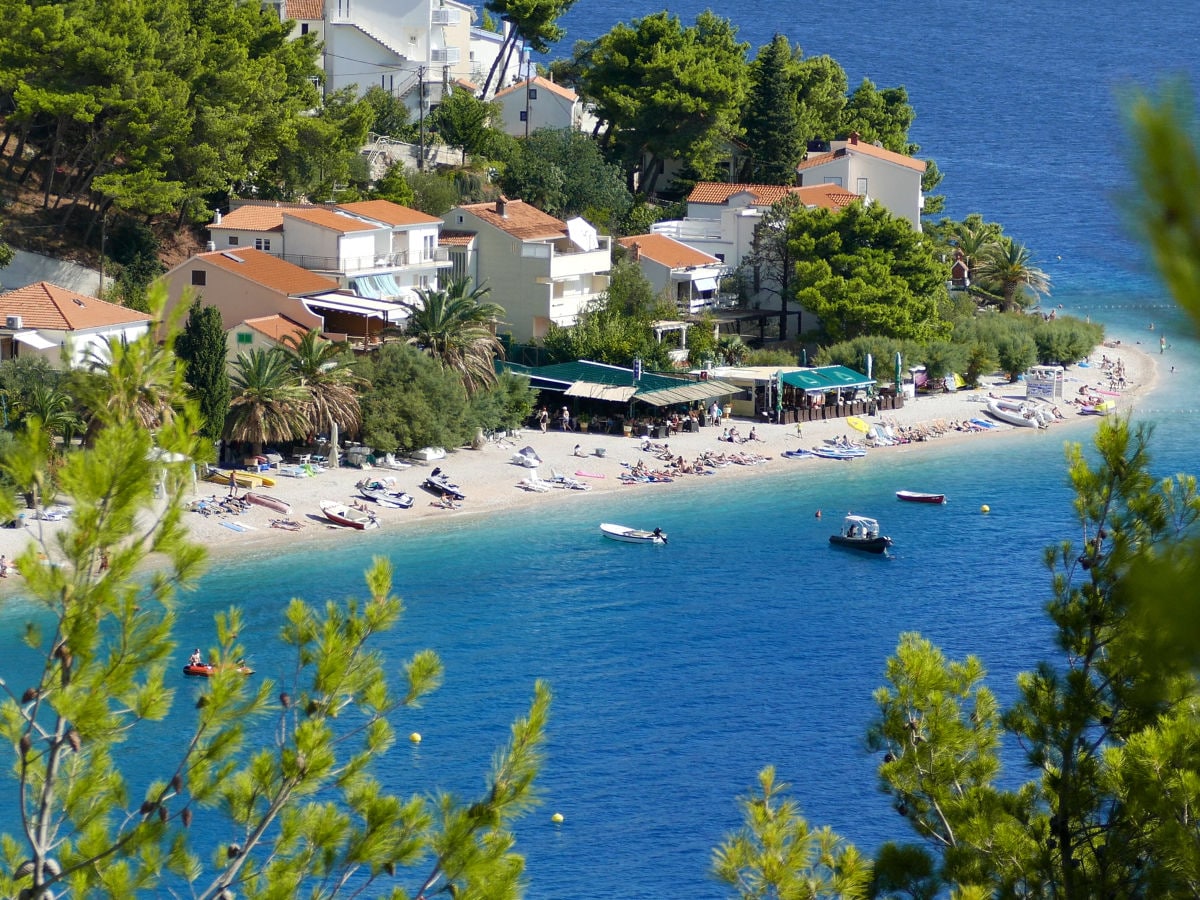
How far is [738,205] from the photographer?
67125 mm

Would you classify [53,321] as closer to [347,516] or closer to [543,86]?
[347,516]

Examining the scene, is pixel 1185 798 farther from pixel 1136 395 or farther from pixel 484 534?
pixel 1136 395

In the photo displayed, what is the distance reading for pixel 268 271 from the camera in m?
51.4

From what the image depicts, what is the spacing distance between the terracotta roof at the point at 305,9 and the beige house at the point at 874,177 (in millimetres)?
21449

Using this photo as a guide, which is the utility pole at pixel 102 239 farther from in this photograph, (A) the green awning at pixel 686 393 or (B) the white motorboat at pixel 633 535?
(B) the white motorboat at pixel 633 535

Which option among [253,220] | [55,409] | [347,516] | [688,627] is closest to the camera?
[688,627]

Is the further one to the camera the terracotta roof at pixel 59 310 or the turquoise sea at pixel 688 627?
the terracotta roof at pixel 59 310

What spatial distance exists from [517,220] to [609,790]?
3262 cm

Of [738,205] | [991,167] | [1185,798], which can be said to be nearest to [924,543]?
[738,205]

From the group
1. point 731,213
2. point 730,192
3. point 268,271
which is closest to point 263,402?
point 268,271

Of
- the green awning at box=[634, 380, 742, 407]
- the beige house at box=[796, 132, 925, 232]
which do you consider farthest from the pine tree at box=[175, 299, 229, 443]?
the beige house at box=[796, 132, 925, 232]

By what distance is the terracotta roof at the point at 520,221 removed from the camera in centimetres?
5824

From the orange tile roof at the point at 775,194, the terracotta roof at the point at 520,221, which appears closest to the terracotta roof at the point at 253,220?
the terracotta roof at the point at 520,221

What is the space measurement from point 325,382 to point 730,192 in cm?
2684
